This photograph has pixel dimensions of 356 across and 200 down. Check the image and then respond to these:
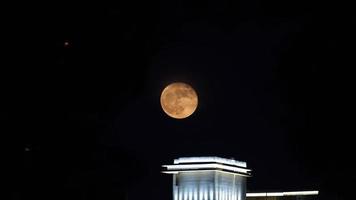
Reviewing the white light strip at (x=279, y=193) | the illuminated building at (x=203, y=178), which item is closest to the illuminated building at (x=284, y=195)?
the white light strip at (x=279, y=193)

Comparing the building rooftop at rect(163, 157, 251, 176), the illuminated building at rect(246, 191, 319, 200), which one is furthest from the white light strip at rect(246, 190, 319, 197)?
the building rooftop at rect(163, 157, 251, 176)

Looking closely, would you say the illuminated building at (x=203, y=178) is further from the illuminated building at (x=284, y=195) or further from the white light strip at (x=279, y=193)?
the illuminated building at (x=284, y=195)

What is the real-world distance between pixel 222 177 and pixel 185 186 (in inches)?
140

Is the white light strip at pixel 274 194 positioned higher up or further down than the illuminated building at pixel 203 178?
higher up

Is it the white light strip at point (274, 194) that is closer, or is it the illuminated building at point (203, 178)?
the illuminated building at point (203, 178)

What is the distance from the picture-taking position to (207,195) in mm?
73812

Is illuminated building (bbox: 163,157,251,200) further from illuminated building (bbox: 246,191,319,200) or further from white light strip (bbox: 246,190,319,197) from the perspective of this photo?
illuminated building (bbox: 246,191,319,200)

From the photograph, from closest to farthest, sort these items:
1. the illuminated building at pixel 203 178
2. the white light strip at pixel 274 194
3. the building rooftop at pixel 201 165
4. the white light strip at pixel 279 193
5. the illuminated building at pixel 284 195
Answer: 1. the illuminated building at pixel 203 178
2. the building rooftop at pixel 201 165
3. the white light strip at pixel 279 193
4. the illuminated building at pixel 284 195
5. the white light strip at pixel 274 194

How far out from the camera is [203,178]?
74.6 m

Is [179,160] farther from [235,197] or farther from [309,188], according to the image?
[309,188]

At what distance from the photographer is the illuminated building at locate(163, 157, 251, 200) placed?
74062 millimetres

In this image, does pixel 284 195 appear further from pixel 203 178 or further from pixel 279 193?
pixel 203 178

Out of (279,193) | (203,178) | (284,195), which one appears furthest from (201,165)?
(284,195)

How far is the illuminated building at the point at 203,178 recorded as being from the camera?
74.1 metres
